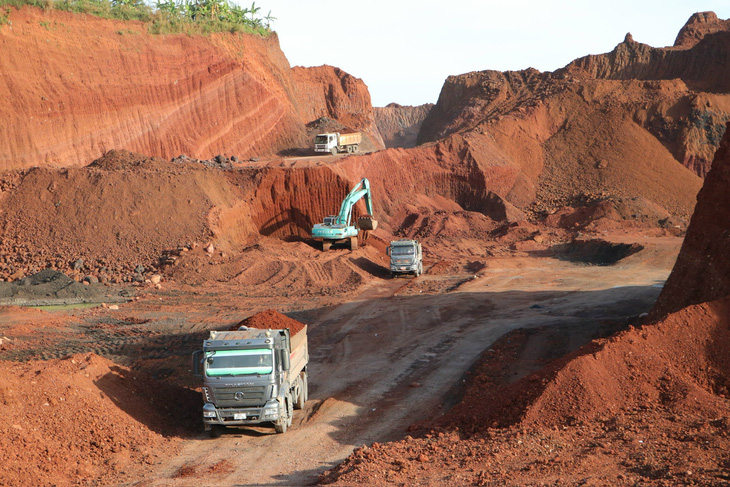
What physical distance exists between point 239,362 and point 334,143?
4222cm

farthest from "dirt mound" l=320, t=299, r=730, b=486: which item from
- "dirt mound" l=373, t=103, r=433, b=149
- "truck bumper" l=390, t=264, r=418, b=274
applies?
"dirt mound" l=373, t=103, r=433, b=149

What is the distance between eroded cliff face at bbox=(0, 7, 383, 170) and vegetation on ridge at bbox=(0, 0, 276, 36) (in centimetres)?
81

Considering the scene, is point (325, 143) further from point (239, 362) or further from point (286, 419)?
point (239, 362)

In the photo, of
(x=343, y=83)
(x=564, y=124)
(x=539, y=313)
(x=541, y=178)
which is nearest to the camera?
(x=539, y=313)

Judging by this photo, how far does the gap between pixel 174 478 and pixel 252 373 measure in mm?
2707

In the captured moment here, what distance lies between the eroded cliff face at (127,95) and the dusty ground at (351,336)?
16960mm

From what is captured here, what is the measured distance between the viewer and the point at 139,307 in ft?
102

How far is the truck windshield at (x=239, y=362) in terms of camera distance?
51.0 feet

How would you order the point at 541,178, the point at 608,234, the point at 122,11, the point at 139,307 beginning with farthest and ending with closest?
the point at 541,178 < the point at 122,11 < the point at 608,234 < the point at 139,307

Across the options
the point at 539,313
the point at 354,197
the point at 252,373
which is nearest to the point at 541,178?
the point at 354,197

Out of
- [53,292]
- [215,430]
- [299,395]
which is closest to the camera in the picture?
[215,430]

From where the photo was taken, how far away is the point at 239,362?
51.3 ft

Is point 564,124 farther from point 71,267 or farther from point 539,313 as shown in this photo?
point 71,267

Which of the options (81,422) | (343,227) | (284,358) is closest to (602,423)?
(284,358)
